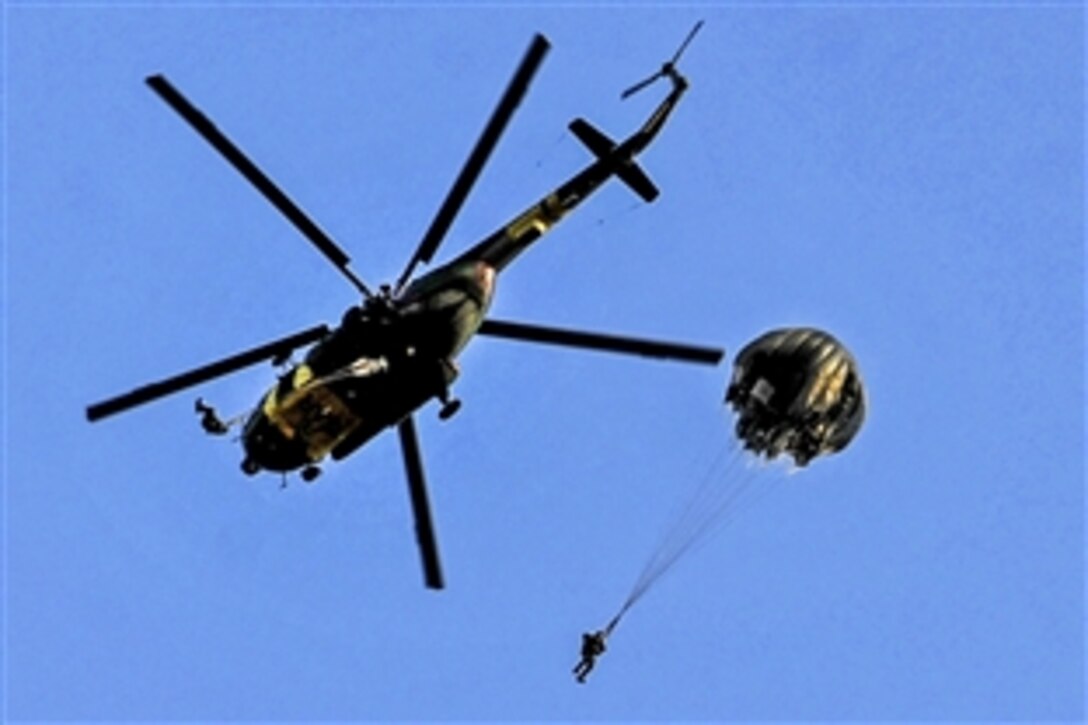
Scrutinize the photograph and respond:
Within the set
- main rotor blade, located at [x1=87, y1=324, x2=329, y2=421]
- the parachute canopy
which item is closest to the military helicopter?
main rotor blade, located at [x1=87, y1=324, x2=329, y2=421]

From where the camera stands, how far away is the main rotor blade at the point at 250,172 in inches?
802

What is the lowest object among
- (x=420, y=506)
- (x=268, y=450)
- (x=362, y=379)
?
(x=420, y=506)

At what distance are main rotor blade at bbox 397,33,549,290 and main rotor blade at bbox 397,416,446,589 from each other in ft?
6.21

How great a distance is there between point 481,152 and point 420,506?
433 centimetres

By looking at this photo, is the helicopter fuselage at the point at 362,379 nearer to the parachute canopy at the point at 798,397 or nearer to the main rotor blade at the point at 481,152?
the main rotor blade at the point at 481,152

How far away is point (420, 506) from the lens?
2156cm

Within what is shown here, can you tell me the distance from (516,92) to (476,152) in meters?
1.46

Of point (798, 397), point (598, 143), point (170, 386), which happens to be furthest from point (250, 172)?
point (798, 397)

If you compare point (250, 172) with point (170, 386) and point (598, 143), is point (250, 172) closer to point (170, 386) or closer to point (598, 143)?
point (170, 386)

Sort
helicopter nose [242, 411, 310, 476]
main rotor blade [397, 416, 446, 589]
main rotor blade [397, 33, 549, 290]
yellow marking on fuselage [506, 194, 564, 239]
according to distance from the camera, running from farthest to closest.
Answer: yellow marking on fuselage [506, 194, 564, 239]
helicopter nose [242, 411, 310, 476]
main rotor blade [397, 416, 446, 589]
main rotor blade [397, 33, 549, 290]

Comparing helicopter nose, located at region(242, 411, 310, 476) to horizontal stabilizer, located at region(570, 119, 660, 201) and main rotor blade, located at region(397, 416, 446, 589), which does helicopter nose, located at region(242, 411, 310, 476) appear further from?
horizontal stabilizer, located at region(570, 119, 660, 201)

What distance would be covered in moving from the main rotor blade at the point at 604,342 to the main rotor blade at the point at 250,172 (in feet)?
5.78

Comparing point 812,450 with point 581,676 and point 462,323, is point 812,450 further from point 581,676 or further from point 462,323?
point 462,323

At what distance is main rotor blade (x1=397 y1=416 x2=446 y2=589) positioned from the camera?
21156mm
